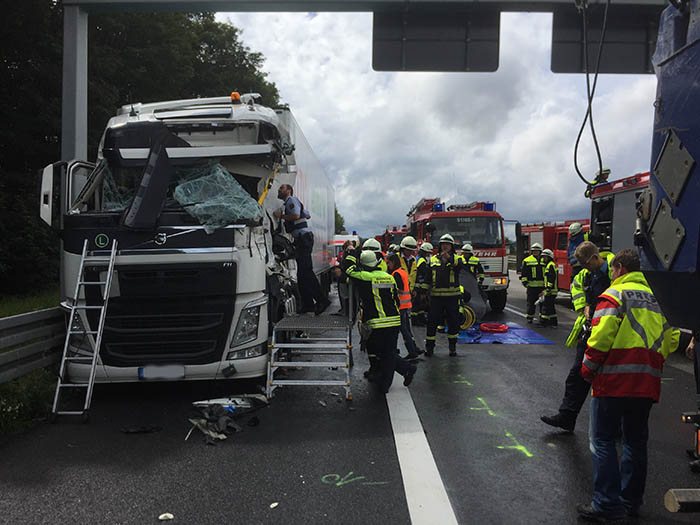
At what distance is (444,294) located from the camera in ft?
28.2

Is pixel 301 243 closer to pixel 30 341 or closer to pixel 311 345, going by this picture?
pixel 311 345

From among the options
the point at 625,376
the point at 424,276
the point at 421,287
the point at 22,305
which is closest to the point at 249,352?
the point at 625,376

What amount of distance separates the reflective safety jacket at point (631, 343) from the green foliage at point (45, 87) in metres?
10.4

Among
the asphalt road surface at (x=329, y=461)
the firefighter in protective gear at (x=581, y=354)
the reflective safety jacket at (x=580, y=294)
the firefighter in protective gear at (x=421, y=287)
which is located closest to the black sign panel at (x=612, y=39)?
the firefighter in protective gear at (x=421, y=287)

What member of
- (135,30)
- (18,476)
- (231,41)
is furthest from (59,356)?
(231,41)

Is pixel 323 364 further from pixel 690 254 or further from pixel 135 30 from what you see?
pixel 135 30

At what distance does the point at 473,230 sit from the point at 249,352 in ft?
31.4

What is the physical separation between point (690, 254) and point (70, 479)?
4.09 metres

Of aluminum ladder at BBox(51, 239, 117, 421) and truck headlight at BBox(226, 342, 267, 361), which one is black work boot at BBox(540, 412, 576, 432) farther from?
aluminum ladder at BBox(51, 239, 117, 421)

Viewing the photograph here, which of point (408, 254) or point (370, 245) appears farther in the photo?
point (408, 254)

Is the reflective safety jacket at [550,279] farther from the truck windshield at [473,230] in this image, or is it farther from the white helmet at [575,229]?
the white helmet at [575,229]

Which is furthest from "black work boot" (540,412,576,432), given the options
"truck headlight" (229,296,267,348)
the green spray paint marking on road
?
"truck headlight" (229,296,267,348)

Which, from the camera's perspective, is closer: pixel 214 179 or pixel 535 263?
pixel 214 179

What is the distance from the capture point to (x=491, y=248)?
13.9 m
